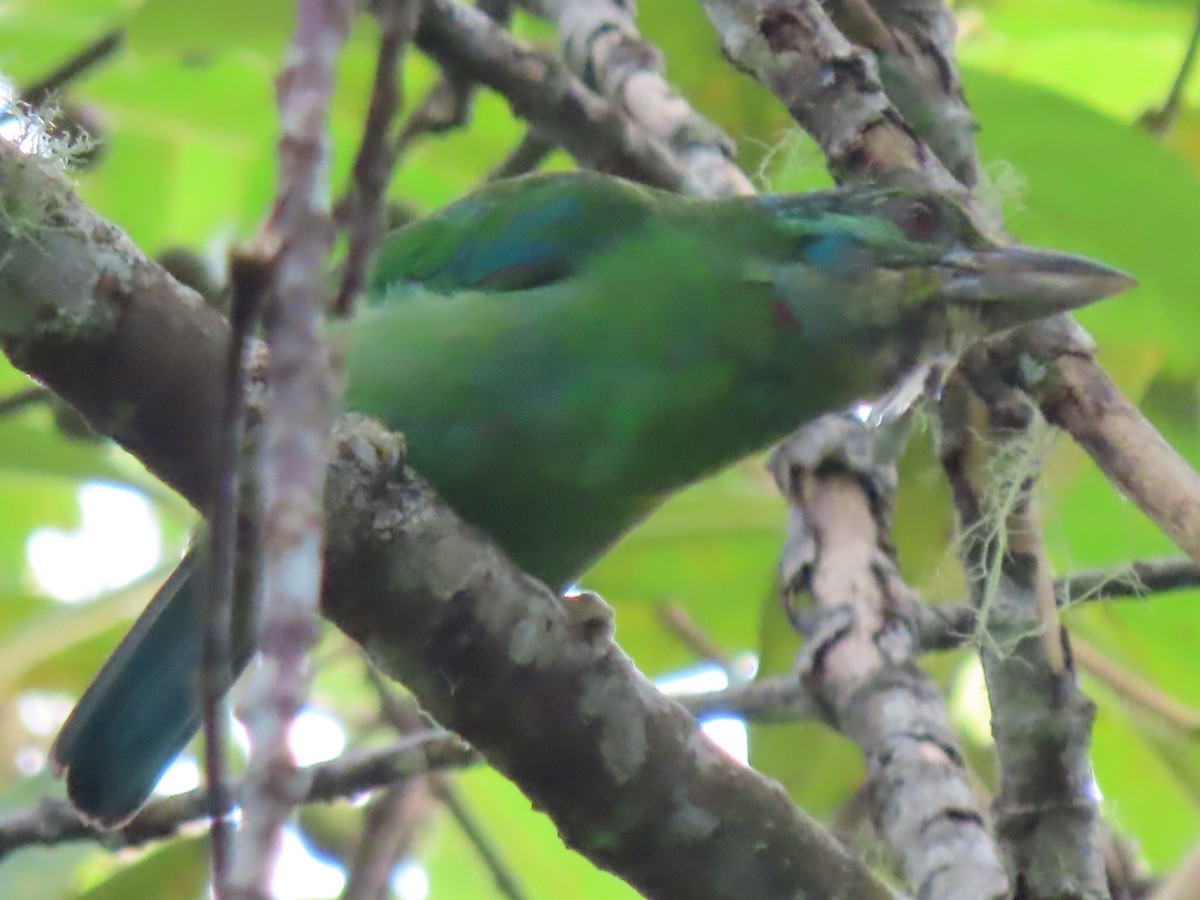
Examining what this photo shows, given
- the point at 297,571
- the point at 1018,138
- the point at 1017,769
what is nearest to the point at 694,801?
the point at 1017,769

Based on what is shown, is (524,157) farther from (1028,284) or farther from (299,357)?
(299,357)

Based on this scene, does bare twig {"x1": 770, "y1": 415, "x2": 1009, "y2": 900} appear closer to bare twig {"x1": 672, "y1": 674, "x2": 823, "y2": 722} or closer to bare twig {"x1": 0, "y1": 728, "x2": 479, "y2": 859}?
bare twig {"x1": 672, "y1": 674, "x2": 823, "y2": 722}

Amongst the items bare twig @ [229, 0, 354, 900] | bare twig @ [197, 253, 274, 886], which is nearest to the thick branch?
bare twig @ [197, 253, 274, 886]

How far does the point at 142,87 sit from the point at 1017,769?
274 centimetres

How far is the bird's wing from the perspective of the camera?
319cm

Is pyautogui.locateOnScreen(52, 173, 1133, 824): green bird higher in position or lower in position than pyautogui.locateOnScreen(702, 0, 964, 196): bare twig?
lower

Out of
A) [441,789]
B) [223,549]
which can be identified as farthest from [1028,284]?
[223,549]

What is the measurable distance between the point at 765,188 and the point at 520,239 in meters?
0.81

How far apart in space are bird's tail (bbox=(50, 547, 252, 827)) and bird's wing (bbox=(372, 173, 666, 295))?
27.0 inches

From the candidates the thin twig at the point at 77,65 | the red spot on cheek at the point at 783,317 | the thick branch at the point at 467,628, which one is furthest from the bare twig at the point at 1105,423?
the thin twig at the point at 77,65

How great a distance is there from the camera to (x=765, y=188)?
3.83 m

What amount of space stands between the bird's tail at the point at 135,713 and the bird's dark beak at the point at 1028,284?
1333 millimetres

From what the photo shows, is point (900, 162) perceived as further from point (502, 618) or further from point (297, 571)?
point (297, 571)

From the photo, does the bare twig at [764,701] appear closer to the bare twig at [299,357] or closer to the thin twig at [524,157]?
the thin twig at [524,157]
